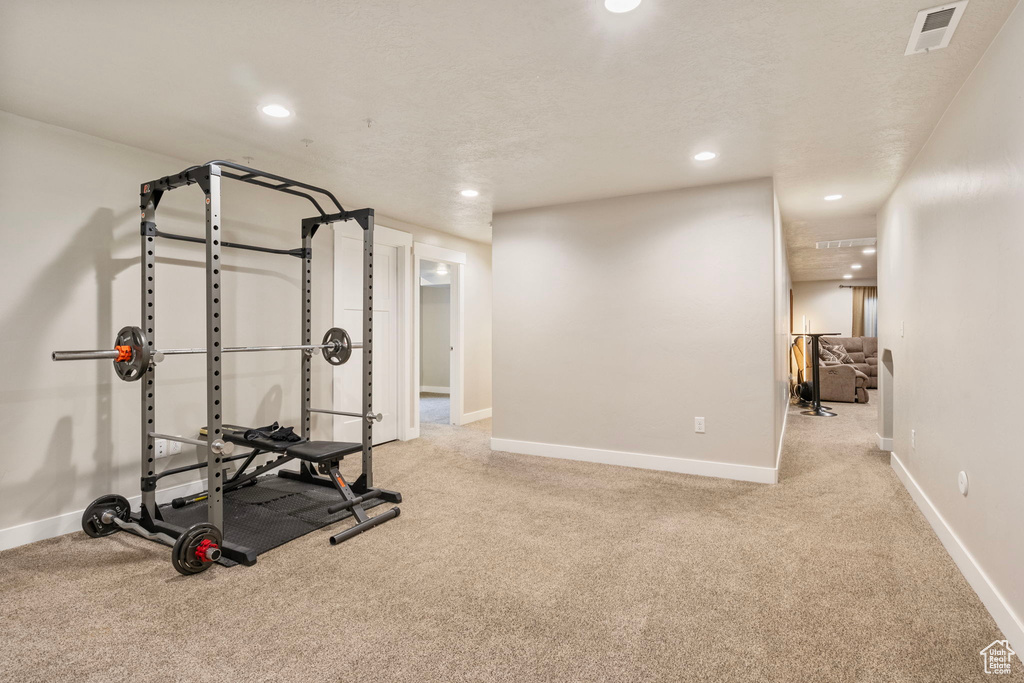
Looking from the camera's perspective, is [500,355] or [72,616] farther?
[500,355]

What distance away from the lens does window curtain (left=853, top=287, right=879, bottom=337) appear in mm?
10578

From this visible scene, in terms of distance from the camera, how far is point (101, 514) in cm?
271

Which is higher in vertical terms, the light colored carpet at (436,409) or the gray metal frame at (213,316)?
the gray metal frame at (213,316)

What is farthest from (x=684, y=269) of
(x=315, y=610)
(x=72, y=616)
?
(x=72, y=616)

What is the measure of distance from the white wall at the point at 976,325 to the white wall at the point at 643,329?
2.86 feet

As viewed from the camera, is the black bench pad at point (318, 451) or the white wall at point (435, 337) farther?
the white wall at point (435, 337)

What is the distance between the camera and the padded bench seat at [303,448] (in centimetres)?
272

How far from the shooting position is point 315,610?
78.8 inches

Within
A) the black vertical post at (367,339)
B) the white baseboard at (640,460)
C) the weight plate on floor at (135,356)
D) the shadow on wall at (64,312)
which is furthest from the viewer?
the white baseboard at (640,460)

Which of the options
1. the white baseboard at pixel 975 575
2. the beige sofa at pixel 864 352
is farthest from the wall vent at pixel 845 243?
the white baseboard at pixel 975 575

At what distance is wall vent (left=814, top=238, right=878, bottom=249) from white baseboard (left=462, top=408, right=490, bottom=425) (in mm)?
4622

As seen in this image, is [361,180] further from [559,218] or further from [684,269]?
[684,269]

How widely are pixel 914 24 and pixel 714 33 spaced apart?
693 mm

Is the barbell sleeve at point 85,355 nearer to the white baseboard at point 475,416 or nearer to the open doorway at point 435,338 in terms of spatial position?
the white baseboard at point 475,416
